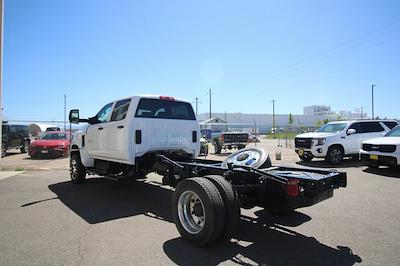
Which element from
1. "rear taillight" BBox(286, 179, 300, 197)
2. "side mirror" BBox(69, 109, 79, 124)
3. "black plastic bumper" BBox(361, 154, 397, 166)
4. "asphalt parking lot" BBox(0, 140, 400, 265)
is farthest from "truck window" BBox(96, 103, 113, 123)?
"black plastic bumper" BBox(361, 154, 397, 166)

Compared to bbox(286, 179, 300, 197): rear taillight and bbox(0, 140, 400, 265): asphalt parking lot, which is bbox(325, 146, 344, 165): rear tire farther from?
bbox(286, 179, 300, 197): rear taillight

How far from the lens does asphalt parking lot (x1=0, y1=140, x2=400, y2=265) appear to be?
3982 mm

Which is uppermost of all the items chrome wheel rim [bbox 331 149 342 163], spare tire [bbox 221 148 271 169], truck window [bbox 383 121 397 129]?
truck window [bbox 383 121 397 129]

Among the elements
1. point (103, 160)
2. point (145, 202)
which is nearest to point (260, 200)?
point (145, 202)

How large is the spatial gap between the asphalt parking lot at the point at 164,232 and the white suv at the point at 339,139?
229 inches

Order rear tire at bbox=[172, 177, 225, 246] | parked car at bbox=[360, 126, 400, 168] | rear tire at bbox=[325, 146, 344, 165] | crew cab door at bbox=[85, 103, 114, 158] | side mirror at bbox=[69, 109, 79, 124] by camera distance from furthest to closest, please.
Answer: rear tire at bbox=[325, 146, 344, 165], parked car at bbox=[360, 126, 400, 168], side mirror at bbox=[69, 109, 79, 124], crew cab door at bbox=[85, 103, 114, 158], rear tire at bbox=[172, 177, 225, 246]

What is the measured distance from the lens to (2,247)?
4.39 metres

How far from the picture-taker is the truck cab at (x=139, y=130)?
6.77 meters

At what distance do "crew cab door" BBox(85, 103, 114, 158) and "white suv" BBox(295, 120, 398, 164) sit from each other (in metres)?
9.20

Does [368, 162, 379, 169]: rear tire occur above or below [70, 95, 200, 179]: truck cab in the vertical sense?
below

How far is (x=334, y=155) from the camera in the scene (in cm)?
1384

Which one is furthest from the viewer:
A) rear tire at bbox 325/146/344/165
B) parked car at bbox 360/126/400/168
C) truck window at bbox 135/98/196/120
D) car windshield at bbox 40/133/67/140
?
car windshield at bbox 40/133/67/140

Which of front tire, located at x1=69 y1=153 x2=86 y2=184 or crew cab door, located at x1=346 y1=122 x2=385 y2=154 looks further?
crew cab door, located at x1=346 y1=122 x2=385 y2=154

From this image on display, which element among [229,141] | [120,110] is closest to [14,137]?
[229,141]
